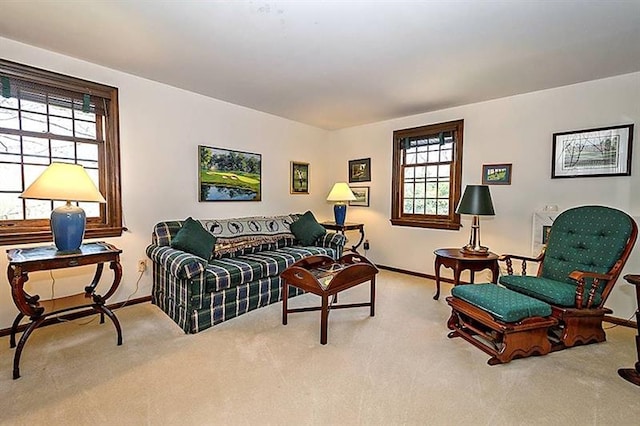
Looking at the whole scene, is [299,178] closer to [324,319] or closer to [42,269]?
[324,319]

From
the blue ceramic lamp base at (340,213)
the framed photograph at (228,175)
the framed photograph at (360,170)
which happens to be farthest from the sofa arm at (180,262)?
the framed photograph at (360,170)

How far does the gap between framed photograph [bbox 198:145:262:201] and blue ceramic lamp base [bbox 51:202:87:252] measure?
151 centimetres

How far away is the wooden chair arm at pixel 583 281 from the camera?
227cm

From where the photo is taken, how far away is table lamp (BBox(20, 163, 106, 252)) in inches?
87.8

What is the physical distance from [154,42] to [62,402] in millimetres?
2496

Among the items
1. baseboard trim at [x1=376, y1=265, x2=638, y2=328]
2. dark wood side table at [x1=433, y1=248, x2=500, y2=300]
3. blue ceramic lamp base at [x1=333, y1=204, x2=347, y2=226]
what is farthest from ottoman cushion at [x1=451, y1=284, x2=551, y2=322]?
blue ceramic lamp base at [x1=333, y1=204, x2=347, y2=226]

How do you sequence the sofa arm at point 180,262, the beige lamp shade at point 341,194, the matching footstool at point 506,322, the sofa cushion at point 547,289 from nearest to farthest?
the matching footstool at point 506,322 → the sofa cushion at point 547,289 → the sofa arm at point 180,262 → the beige lamp shade at point 341,194

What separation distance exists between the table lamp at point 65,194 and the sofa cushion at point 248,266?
102 cm

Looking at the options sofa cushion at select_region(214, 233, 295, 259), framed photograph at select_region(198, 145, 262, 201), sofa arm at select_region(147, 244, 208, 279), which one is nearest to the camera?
sofa arm at select_region(147, 244, 208, 279)

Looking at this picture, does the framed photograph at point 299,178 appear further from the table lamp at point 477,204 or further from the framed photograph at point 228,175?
the table lamp at point 477,204

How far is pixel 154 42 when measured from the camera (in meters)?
2.46

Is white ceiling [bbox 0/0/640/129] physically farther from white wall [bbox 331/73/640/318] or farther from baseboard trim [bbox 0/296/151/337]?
baseboard trim [bbox 0/296/151/337]

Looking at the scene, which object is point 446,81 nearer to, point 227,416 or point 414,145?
point 414,145

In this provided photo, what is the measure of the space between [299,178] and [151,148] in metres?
2.27
